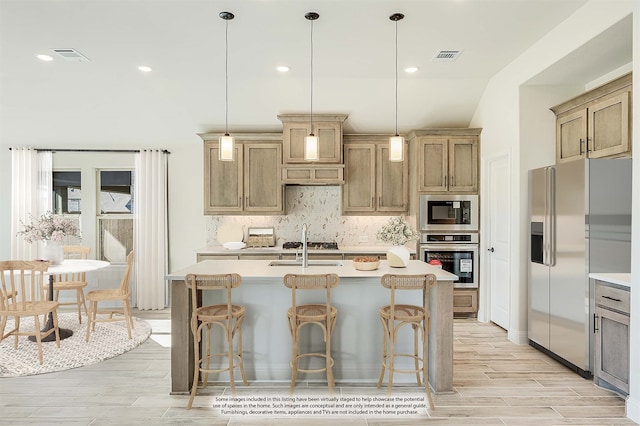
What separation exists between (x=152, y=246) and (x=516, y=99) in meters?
5.19

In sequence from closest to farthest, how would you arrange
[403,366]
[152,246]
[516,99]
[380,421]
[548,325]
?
[380,421] → [403,366] → [548,325] → [516,99] → [152,246]

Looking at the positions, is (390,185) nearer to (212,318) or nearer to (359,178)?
(359,178)

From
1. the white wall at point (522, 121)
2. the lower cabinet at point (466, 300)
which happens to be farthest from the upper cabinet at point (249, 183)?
the white wall at point (522, 121)

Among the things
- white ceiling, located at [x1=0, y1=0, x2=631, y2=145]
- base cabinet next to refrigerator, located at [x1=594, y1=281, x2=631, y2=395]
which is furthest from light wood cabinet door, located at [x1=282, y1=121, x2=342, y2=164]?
base cabinet next to refrigerator, located at [x1=594, y1=281, x2=631, y2=395]

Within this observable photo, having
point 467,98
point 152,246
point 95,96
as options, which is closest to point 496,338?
point 467,98

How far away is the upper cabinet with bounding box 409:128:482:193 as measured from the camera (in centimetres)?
528

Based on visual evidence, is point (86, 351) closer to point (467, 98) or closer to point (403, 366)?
point (403, 366)

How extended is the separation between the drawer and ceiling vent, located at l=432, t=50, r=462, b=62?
2.54m

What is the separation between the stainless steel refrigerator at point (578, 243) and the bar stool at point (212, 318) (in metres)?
2.87

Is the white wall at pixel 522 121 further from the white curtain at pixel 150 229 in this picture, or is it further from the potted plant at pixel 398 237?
the white curtain at pixel 150 229

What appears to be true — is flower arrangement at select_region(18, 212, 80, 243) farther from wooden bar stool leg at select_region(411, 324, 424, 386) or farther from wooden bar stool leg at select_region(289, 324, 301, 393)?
wooden bar stool leg at select_region(411, 324, 424, 386)

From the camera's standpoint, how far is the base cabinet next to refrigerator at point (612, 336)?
9.41ft

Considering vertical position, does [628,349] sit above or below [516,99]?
below

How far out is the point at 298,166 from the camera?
529 cm
